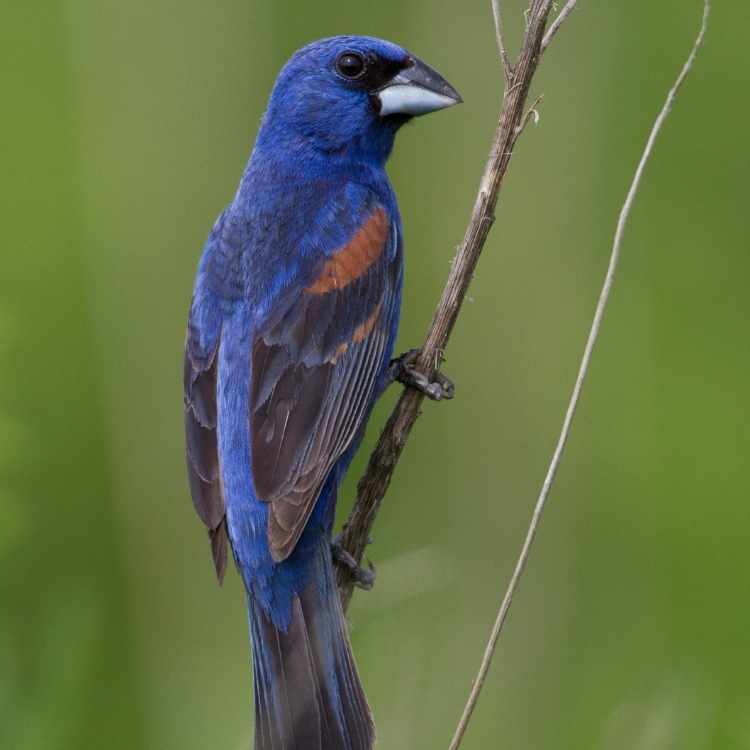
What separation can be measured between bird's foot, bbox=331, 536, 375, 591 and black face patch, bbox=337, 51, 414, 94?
131cm

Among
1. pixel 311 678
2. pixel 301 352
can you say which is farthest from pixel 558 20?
pixel 311 678

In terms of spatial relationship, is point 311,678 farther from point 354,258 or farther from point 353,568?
point 354,258

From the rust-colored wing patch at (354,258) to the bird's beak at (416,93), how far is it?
0.33 m

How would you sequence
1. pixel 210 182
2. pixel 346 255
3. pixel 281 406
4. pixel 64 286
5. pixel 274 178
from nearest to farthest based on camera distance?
pixel 281 406
pixel 346 255
pixel 274 178
pixel 210 182
pixel 64 286

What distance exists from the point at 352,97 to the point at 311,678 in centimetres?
161

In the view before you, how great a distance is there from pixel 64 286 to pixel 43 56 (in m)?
0.99

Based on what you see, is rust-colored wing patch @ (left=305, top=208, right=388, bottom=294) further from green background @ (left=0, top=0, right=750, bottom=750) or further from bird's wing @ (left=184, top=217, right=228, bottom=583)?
green background @ (left=0, top=0, right=750, bottom=750)

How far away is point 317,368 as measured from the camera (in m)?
3.60

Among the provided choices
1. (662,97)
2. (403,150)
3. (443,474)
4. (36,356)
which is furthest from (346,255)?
(662,97)

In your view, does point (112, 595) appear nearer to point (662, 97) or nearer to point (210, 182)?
point (210, 182)

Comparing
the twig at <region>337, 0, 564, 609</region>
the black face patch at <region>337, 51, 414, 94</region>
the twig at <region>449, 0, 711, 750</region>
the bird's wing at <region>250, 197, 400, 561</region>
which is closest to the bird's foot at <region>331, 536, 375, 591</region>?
the twig at <region>337, 0, 564, 609</region>

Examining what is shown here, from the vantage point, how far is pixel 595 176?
174 inches

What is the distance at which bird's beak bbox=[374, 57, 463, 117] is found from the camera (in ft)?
13.0

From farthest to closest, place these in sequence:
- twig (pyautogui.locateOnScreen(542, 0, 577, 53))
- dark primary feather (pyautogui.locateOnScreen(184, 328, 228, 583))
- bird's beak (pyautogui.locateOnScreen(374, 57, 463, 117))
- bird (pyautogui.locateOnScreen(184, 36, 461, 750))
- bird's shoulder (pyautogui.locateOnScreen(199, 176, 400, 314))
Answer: bird's beak (pyautogui.locateOnScreen(374, 57, 463, 117)), bird's shoulder (pyautogui.locateOnScreen(199, 176, 400, 314)), dark primary feather (pyautogui.locateOnScreen(184, 328, 228, 583)), bird (pyautogui.locateOnScreen(184, 36, 461, 750)), twig (pyautogui.locateOnScreen(542, 0, 577, 53))
